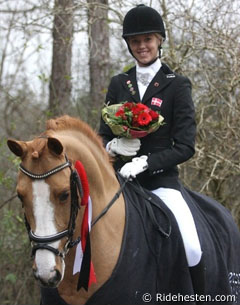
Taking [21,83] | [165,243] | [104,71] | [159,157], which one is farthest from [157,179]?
[21,83]

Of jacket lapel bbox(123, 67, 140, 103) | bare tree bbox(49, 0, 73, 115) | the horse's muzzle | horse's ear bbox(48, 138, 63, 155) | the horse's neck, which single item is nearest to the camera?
the horse's muzzle

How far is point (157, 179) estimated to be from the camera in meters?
4.61

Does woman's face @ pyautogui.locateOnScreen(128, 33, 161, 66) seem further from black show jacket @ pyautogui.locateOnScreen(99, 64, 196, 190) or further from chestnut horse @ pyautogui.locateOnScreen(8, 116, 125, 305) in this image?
chestnut horse @ pyautogui.locateOnScreen(8, 116, 125, 305)

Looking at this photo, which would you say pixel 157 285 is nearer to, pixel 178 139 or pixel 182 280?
pixel 182 280

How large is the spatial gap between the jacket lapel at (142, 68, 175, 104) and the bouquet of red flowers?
0.97 feet

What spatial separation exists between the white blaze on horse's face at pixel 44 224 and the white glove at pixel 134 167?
979 mm

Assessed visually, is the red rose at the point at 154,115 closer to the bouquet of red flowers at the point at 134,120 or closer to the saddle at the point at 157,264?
the bouquet of red flowers at the point at 134,120

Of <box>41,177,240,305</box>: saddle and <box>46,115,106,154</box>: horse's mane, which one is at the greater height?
<box>46,115,106,154</box>: horse's mane

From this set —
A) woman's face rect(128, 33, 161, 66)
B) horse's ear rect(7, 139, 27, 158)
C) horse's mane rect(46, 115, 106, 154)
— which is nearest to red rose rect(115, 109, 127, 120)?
horse's mane rect(46, 115, 106, 154)

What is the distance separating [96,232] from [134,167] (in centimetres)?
65

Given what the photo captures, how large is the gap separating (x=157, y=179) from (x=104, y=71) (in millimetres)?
4417

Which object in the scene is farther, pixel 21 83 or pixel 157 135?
pixel 21 83

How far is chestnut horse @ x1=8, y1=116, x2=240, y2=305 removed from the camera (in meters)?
3.45

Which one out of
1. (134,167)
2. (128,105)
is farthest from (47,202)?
(128,105)
